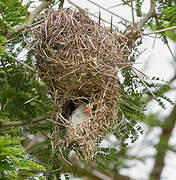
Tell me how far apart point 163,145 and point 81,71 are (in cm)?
381

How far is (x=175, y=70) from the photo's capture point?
20.6 ft

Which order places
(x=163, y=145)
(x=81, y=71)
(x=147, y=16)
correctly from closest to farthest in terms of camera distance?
(x=81, y=71)
(x=147, y=16)
(x=163, y=145)

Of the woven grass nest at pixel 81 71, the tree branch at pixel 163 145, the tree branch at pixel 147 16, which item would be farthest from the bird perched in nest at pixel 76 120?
the tree branch at pixel 163 145

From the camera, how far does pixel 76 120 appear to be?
2691 millimetres

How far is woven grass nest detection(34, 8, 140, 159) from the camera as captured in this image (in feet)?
8.78

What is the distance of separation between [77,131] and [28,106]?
2.51 feet

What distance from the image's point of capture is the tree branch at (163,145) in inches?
245

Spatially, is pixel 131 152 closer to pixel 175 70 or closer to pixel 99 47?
pixel 175 70

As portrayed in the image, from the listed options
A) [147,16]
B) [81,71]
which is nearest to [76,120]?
[81,71]

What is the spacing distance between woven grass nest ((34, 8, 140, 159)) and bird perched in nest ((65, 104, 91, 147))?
0.03 metres

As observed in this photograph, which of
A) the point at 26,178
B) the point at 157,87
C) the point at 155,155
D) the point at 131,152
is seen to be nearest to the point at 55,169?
the point at 26,178

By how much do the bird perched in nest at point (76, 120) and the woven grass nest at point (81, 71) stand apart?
0.08 ft

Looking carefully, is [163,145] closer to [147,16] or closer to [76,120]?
[147,16]

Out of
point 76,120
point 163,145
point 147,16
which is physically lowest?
point 163,145
